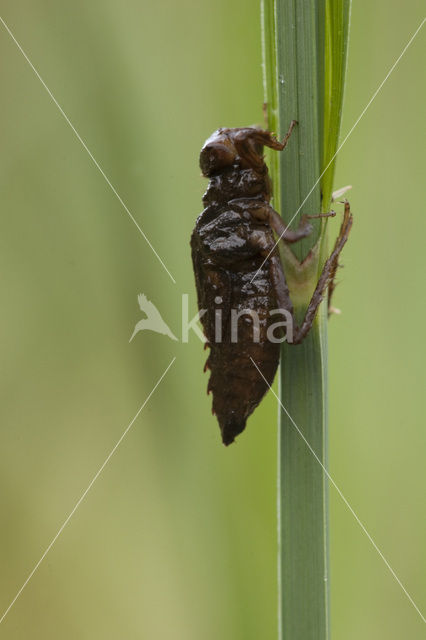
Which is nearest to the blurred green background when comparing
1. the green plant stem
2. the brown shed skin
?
the brown shed skin

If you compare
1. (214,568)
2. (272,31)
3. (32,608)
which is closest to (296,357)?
(272,31)

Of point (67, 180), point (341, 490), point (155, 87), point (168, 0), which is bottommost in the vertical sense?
point (341, 490)

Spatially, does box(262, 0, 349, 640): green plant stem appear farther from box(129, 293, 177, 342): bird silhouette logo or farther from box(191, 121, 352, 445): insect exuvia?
box(129, 293, 177, 342): bird silhouette logo

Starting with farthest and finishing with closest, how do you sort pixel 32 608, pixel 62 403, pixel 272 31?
pixel 62 403 < pixel 32 608 < pixel 272 31

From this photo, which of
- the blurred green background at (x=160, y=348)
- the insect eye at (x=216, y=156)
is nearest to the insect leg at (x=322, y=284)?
the insect eye at (x=216, y=156)

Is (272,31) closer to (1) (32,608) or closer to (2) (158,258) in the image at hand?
(2) (158,258)

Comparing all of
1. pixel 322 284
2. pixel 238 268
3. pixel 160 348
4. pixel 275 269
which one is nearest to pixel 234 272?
pixel 238 268

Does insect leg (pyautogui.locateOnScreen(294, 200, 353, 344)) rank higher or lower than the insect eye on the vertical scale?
lower

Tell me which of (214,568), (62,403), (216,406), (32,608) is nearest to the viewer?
(216,406)

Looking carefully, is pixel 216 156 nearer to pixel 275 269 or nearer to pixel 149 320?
pixel 275 269
